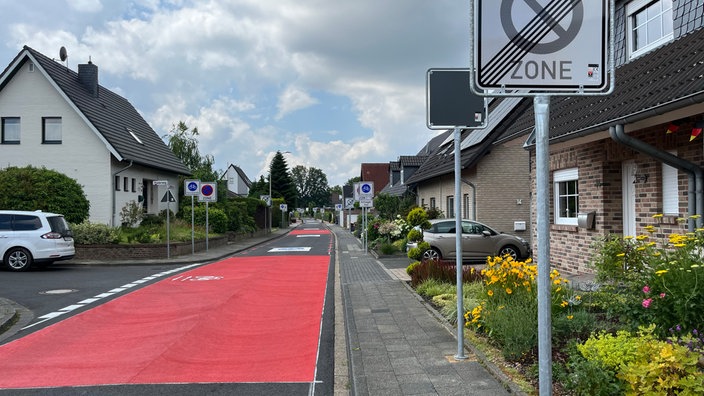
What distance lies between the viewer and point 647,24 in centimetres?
981

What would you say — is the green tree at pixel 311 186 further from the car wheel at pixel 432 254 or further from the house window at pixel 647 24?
the house window at pixel 647 24

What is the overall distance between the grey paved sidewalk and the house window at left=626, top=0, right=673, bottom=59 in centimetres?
614

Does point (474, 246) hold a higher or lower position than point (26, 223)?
lower

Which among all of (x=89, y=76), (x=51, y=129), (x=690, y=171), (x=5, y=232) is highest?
(x=89, y=76)

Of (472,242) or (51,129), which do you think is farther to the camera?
(51,129)

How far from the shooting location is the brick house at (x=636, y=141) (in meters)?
7.10

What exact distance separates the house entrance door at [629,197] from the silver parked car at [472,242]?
7.61 meters

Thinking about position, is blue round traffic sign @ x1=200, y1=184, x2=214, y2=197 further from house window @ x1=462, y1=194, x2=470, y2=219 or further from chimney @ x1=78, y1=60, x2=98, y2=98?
house window @ x1=462, y1=194, x2=470, y2=219

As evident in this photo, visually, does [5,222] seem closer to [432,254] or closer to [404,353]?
[432,254]

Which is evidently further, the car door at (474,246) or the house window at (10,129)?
the house window at (10,129)

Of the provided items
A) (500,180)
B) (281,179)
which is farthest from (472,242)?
(281,179)

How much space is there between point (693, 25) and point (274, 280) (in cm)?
1031

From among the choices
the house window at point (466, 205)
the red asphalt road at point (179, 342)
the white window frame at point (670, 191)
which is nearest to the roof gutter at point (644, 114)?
the white window frame at point (670, 191)

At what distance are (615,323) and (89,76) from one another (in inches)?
1152
